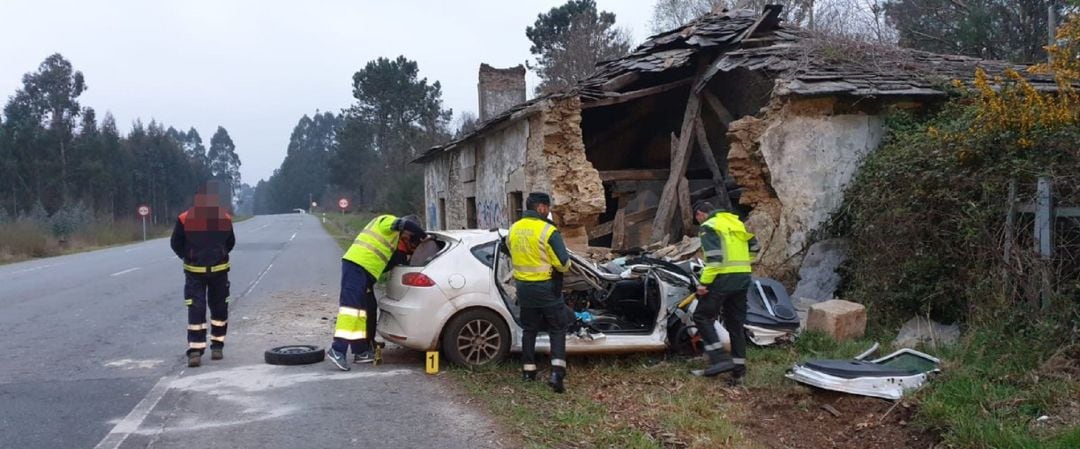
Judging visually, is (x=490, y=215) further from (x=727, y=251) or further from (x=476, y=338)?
(x=727, y=251)

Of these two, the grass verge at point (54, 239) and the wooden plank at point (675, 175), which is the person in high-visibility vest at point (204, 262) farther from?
the grass verge at point (54, 239)

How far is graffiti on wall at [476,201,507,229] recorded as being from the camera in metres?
15.5

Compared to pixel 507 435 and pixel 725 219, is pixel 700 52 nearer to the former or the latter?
pixel 725 219

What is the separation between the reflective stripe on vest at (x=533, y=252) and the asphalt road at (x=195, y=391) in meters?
1.15

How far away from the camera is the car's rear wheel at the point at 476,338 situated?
7098 millimetres

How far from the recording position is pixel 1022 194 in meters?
7.00

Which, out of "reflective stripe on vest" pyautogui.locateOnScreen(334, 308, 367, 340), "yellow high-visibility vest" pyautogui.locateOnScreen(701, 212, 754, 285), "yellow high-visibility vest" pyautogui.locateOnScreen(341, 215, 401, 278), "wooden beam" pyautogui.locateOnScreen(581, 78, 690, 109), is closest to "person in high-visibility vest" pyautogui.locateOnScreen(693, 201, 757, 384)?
"yellow high-visibility vest" pyautogui.locateOnScreen(701, 212, 754, 285)

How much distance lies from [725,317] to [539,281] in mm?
1699

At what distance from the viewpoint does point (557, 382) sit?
6.51 m

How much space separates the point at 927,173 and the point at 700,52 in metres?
5.56

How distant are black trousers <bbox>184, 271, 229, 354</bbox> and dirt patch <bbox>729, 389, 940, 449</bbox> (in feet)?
16.1

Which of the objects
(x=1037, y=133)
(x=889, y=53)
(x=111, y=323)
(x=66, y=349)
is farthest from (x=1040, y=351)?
(x=111, y=323)

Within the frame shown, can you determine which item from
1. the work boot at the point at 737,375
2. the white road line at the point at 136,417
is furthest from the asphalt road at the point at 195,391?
the work boot at the point at 737,375

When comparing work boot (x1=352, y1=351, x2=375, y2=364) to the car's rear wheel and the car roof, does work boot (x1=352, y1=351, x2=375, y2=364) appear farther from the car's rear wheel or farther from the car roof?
the car roof
